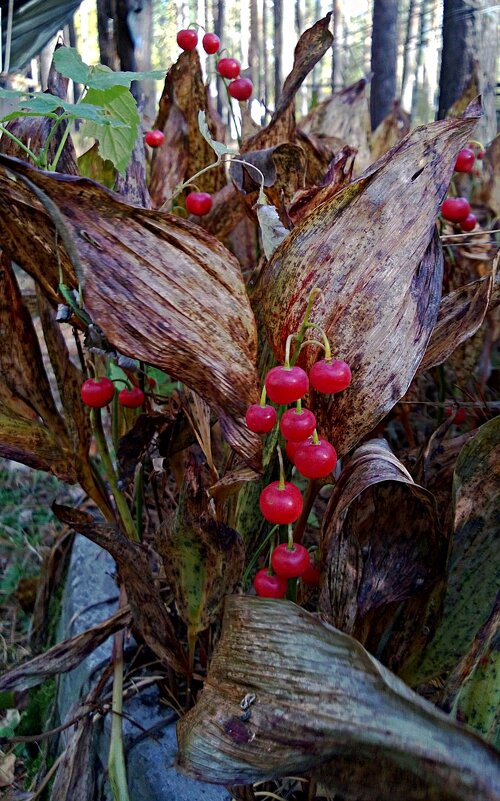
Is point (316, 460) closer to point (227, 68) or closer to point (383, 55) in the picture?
point (227, 68)

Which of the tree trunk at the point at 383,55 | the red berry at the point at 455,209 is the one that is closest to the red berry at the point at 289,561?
the red berry at the point at 455,209

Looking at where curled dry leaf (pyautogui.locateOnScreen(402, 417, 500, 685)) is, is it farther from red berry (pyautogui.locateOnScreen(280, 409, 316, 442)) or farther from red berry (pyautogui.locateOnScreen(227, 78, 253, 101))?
red berry (pyautogui.locateOnScreen(227, 78, 253, 101))

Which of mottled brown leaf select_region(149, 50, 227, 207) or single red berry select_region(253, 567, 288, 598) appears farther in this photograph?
mottled brown leaf select_region(149, 50, 227, 207)

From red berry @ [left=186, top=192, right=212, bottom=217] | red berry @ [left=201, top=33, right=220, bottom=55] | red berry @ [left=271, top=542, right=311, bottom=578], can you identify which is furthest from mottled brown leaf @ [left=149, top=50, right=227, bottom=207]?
red berry @ [left=271, top=542, right=311, bottom=578]

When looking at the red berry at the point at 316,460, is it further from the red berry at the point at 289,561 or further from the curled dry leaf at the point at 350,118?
the curled dry leaf at the point at 350,118

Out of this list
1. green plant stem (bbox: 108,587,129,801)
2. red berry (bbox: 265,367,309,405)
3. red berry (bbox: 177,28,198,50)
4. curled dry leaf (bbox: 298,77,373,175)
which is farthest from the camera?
curled dry leaf (bbox: 298,77,373,175)

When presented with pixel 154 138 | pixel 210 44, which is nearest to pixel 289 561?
pixel 154 138

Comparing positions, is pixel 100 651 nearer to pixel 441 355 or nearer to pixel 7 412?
pixel 7 412
